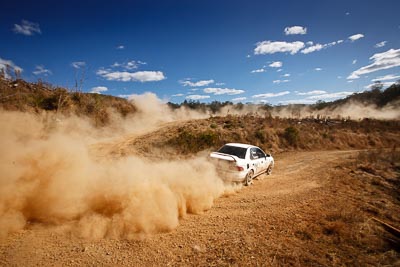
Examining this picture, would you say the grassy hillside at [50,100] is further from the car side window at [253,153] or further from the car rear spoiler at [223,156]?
the car side window at [253,153]

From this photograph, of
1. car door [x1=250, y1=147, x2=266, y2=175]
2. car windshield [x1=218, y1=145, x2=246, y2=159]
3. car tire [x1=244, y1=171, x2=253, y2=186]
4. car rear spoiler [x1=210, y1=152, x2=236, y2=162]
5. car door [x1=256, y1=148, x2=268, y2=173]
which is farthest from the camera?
car door [x1=256, y1=148, x2=268, y2=173]

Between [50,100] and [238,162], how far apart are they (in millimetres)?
16869

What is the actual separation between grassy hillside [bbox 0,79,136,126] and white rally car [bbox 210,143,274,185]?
42.8 ft

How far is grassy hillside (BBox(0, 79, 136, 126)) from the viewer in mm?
15414

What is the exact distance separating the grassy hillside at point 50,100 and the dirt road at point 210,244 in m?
13.1

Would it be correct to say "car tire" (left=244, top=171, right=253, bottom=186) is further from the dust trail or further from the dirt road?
the dust trail

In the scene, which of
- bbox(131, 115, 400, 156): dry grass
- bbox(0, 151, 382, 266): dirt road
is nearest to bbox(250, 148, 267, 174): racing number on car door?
bbox(0, 151, 382, 266): dirt road

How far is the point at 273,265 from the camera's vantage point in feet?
12.3

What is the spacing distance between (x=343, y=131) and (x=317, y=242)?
81.0 ft

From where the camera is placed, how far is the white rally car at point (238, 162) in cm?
811

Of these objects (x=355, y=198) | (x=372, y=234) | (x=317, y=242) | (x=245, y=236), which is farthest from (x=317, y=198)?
(x=245, y=236)

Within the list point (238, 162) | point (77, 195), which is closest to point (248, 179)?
point (238, 162)

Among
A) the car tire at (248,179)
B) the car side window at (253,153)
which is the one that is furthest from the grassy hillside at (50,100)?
the car tire at (248,179)

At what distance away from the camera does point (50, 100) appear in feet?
59.3
